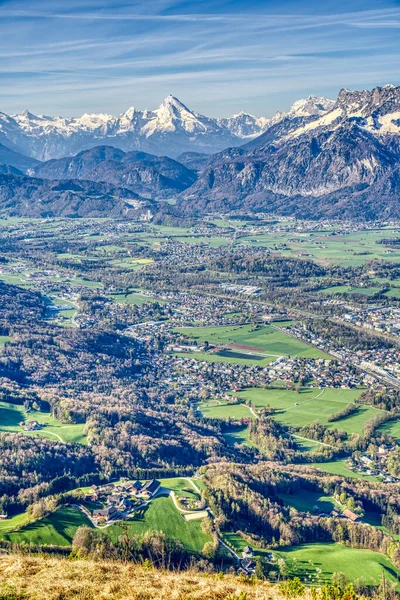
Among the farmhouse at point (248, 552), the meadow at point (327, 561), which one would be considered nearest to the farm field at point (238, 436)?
the meadow at point (327, 561)

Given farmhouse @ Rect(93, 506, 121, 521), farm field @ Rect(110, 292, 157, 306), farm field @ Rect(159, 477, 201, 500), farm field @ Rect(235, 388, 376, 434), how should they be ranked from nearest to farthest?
farmhouse @ Rect(93, 506, 121, 521) < farm field @ Rect(159, 477, 201, 500) < farm field @ Rect(235, 388, 376, 434) < farm field @ Rect(110, 292, 157, 306)

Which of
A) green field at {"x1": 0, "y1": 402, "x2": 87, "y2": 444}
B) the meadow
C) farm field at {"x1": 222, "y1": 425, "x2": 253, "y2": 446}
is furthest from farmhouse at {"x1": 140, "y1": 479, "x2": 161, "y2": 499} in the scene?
farm field at {"x1": 222, "y1": 425, "x2": 253, "y2": 446}

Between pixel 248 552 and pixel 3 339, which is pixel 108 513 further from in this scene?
pixel 3 339

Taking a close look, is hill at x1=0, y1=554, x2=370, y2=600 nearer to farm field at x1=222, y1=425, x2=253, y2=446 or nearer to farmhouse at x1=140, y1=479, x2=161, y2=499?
farmhouse at x1=140, y1=479, x2=161, y2=499

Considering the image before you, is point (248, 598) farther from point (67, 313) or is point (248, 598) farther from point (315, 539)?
point (67, 313)

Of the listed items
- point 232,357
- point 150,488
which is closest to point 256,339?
point 232,357
